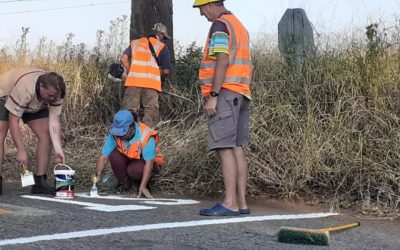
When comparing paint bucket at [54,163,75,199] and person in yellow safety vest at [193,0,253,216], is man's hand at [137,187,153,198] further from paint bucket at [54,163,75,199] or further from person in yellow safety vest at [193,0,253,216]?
person in yellow safety vest at [193,0,253,216]

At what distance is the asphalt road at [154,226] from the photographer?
5.02 m

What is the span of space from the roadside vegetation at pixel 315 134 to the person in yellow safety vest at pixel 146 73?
0.47 metres

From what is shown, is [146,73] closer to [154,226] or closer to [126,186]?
[126,186]

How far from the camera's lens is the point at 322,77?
8641 mm

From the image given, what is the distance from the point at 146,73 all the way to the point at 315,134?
3.30 m

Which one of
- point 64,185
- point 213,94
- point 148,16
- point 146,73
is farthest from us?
point 148,16

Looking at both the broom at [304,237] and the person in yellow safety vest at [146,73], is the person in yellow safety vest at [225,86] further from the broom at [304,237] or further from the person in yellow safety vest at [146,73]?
the person in yellow safety vest at [146,73]

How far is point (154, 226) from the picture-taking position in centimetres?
565

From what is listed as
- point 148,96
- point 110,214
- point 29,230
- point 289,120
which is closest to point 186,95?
point 148,96

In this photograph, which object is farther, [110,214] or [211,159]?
A: [211,159]

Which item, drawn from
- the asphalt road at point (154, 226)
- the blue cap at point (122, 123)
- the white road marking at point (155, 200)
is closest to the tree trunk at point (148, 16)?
the blue cap at point (122, 123)

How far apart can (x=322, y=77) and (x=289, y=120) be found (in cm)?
87

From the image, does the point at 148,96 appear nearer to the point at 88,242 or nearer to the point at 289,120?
the point at 289,120

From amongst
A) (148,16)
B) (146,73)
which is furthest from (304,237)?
(148,16)
